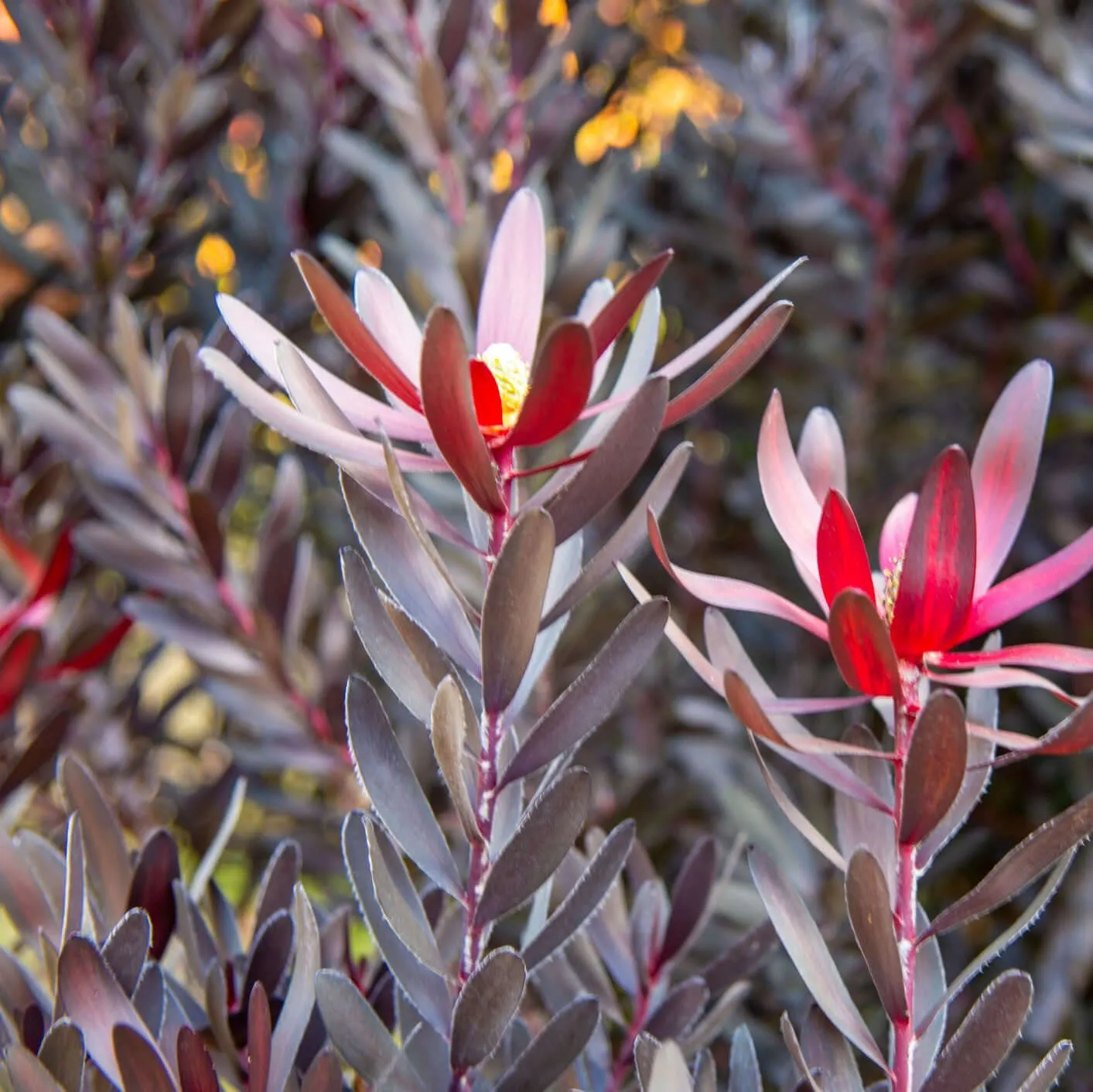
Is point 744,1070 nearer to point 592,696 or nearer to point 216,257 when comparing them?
point 592,696

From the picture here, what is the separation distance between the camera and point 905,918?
29 centimetres

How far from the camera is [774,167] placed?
0.96 meters

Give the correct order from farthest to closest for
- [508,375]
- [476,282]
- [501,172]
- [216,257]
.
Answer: [216,257] → [501,172] → [476,282] → [508,375]

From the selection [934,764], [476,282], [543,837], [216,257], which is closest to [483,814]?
[543,837]

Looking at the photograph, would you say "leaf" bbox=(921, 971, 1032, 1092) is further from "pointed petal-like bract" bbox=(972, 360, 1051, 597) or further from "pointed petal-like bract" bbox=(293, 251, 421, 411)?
"pointed petal-like bract" bbox=(293, 251, 421, 411)

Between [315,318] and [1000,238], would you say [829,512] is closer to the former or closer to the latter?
[315,318]

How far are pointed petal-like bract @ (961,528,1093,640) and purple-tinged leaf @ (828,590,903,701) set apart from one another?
31 mm

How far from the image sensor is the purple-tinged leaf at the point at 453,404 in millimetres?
263

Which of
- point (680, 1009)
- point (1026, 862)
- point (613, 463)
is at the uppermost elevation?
point (613, 463)

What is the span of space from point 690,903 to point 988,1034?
15cm

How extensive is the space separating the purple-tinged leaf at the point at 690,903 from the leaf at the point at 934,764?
16cm

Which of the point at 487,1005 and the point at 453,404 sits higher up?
the point at 453,404

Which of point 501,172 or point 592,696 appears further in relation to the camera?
point 501,172

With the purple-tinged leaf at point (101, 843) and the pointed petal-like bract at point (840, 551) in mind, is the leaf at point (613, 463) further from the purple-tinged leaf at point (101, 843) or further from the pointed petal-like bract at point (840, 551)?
the purple-tinged leaf at point (101, 843)
